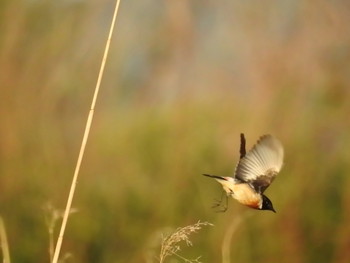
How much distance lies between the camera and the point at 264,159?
62 cm

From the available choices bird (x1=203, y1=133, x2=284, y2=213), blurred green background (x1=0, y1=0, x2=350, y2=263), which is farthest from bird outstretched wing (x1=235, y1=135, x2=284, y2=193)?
blurred green background (x1=0, y1=0, x2=350, y2=263)

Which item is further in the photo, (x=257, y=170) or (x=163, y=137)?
(x=163, y=137)

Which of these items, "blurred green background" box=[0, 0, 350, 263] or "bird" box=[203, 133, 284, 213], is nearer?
"bird" box=[203, 133, 284, 213]

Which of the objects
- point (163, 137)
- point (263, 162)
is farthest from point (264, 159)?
point (163, 137)

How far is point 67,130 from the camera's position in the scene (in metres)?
1.85

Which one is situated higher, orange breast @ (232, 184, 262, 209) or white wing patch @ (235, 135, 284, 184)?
white wing patch @ (235, 135, 284, 184)

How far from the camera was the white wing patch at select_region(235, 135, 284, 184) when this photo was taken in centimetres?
61

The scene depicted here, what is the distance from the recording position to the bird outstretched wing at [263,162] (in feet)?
2.00

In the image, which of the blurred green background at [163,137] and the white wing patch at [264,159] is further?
the blurred green background at [163,137]

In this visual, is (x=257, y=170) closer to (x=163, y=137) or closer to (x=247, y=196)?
(x=247, y=196)

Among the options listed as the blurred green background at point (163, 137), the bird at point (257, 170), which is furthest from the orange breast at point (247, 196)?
the blurred green background at point (163, 137)

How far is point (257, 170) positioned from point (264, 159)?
0.04 ft

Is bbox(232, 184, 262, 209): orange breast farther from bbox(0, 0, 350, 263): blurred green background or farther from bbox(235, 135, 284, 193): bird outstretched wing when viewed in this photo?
bbox(0, 0, 350, 263): blurred green background

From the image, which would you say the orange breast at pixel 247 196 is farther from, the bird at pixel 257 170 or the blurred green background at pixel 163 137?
the blurred green background at pixel 163 137
